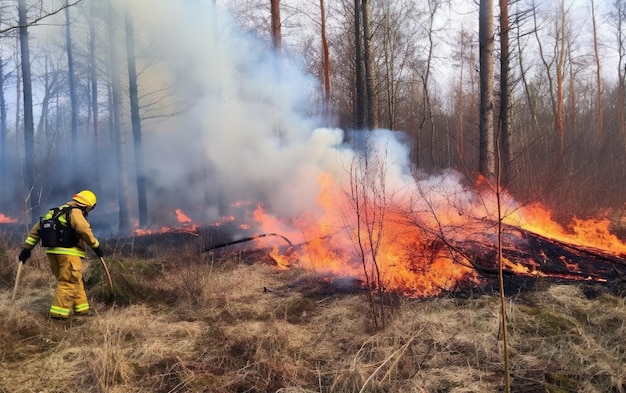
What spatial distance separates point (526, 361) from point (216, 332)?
324 cm

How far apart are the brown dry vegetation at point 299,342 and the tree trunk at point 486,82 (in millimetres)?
4772

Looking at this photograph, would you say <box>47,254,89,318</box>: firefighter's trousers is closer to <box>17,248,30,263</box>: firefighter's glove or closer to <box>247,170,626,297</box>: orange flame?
<box>17,248,30,263</box>: firefighter's glove

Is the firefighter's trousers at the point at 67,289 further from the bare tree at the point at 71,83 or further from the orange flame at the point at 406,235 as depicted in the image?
the bare tree at the point at 71,83

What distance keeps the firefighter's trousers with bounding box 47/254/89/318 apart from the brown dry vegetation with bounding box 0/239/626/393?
161 millimetres

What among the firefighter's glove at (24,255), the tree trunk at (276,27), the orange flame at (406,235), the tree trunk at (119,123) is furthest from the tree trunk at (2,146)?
the firefighter's glove at (24,255)

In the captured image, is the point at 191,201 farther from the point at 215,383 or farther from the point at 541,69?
the point at 541,69

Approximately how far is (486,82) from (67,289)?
30.6 ft

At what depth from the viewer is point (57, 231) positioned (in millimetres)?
5504

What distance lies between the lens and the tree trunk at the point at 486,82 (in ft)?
32.0

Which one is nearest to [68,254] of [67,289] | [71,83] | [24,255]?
[67,289]

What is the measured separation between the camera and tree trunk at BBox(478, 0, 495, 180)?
9.76 meters

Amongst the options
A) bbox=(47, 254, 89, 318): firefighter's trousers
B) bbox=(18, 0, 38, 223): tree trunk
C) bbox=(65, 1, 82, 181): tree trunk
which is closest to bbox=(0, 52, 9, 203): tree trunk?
bbox=(65, 1, 82, 181): tree trunk

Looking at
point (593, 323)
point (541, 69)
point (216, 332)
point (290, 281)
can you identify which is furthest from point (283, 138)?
point (541, 69)

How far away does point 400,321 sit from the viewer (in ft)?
15.0
